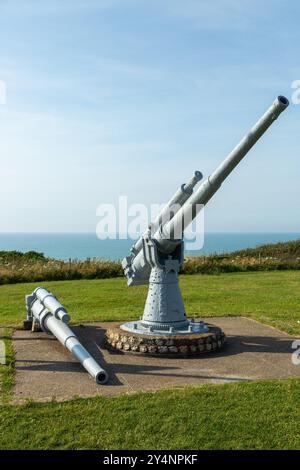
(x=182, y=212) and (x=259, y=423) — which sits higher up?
(x=182, y=212)

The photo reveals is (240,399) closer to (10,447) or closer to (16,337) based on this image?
(10,447)

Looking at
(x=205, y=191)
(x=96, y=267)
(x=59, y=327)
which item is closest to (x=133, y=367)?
(x=59, y=327)

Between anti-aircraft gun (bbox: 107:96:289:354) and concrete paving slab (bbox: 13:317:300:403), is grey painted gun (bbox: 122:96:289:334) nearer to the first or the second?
anti-aircraft gun (bbox: 107:96:289:354)

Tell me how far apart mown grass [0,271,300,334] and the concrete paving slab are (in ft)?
4.54

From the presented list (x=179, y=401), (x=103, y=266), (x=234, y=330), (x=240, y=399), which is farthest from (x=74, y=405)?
(x=103, y=266)

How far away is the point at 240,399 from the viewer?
19.2 feet

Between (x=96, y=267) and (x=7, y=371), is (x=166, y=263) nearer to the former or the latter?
(x=7, y=371)

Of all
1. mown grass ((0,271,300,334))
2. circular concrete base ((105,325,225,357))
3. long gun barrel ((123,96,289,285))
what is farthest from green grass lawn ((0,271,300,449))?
mown grass ((0,271,300,334))

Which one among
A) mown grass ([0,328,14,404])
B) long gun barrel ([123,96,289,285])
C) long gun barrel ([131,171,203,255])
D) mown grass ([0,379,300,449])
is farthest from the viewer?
long gun barrel ([131,171,203,255])

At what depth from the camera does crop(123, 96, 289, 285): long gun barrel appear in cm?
709

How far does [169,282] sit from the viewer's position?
8484 mm

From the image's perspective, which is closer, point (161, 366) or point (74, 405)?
point (74, 405)
